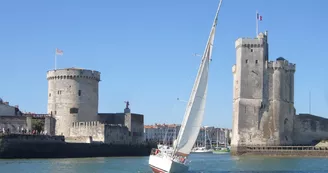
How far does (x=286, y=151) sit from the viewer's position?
6662 centimetres

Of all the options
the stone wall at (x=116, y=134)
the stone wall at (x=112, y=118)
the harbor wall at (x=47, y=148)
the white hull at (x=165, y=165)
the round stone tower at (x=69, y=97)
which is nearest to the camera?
the white hull at (x=165, y=165)

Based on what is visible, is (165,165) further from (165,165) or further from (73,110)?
(73,110)

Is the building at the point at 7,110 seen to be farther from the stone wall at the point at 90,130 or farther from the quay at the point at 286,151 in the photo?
the quay at the point at 286,151

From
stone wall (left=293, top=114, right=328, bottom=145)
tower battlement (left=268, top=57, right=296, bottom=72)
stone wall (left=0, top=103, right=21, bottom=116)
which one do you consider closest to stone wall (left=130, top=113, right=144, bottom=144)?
stone wall (left=0, top=103, right=21, bottom=116)

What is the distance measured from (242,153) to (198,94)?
38.3 m

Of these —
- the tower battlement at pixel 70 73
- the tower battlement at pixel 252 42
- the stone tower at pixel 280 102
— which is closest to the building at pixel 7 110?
the tower battlement at pixel 70 73

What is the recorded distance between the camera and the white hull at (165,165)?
99.1 feet

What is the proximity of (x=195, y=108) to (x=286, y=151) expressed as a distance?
37.5 meters

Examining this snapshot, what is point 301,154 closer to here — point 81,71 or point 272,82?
point 272,82

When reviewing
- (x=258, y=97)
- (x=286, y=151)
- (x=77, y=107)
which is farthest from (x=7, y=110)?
(x=286, y=151)

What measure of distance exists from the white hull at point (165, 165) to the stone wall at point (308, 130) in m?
43.4

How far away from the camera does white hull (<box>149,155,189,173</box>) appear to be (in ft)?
99.1

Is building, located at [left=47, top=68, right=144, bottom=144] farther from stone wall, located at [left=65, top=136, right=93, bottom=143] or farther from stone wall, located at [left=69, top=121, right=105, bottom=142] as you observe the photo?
stone wall, located at [left=65, top=136, right=93, bottom=143]

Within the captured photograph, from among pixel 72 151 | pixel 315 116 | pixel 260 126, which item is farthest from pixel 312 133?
pixel 72 151
